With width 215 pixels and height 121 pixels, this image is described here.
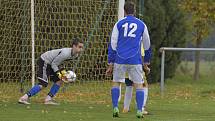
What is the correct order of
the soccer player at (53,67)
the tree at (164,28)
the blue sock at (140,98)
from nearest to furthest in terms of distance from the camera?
the blue sock at (140,98) → the soccer player at (53,67) → the tree at (164,28)

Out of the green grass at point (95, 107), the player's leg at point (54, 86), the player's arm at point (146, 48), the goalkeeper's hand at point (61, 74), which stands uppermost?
the player's arm at point (146, 48)

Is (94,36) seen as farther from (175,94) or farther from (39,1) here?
(175,94)

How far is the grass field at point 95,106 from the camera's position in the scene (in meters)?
11.5

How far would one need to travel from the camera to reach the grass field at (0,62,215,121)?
37.8 feet

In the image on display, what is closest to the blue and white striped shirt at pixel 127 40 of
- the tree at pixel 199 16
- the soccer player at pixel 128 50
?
the soccer player at pixel 128 50

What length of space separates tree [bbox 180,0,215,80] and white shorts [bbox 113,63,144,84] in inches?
509

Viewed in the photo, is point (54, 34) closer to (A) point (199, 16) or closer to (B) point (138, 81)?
(B) point (138, 81)

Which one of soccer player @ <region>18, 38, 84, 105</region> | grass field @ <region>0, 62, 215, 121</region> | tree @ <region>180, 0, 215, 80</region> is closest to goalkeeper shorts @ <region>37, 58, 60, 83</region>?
soccer player @ <region>18, 38, 84, 105</region>

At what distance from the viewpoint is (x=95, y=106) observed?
45.3 feet

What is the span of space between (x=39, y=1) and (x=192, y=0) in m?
9.96

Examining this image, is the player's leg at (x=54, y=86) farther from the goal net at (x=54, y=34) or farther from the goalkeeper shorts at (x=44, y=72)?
the goal net at (x=54, y=34)

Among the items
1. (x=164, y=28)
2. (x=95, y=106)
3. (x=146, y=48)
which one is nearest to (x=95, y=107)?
(x=95, y=106)

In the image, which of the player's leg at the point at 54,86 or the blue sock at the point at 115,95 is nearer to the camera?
the blue sock at the point at 115,95

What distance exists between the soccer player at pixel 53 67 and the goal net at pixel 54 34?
7.48ft
